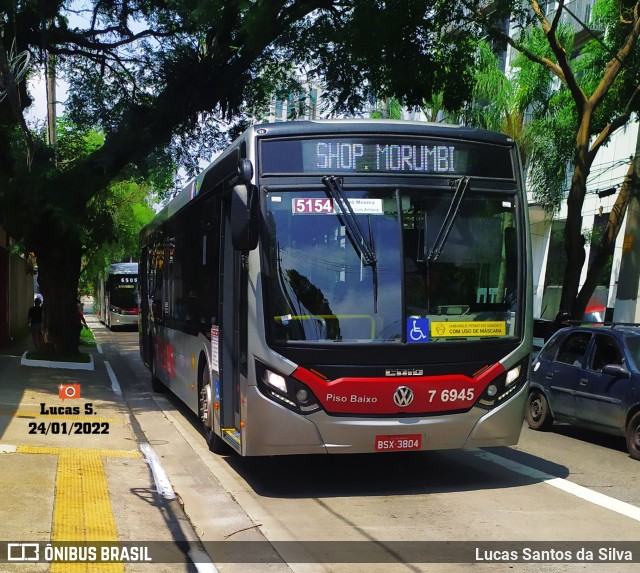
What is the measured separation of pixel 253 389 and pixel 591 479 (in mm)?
3799

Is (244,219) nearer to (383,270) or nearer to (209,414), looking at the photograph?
(383,270)

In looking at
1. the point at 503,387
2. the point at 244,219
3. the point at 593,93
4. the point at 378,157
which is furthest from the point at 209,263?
the point at 593,93

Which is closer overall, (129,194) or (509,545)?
(509,545)

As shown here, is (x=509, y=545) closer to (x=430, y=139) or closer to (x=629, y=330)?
(x=430, y=139)

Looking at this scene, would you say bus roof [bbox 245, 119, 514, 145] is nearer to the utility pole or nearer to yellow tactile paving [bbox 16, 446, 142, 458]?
yellow tactile paving [bbox 16, 446, 142, 458]

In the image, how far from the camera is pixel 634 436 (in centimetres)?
1013

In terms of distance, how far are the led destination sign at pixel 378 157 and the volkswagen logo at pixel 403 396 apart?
81.2 inches

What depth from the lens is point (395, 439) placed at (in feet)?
25.3

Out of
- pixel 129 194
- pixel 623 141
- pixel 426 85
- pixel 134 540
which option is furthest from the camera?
pixel 129 194

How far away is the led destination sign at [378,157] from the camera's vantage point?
315 inches

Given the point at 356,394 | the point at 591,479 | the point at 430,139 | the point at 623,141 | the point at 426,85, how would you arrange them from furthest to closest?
the point at 623,141, the point at 426,85, the point at 591,479, the point at 430,139, the point at 356,394

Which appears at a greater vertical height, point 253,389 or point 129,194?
point 129,194

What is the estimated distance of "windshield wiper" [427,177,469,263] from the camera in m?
7.89

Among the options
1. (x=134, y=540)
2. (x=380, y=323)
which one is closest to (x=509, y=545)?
(x=380, y=323)
